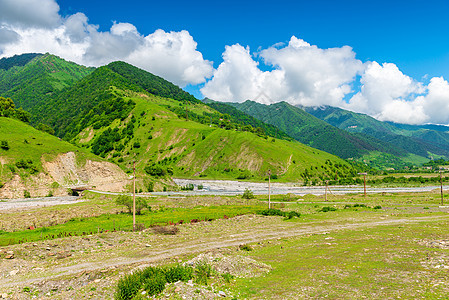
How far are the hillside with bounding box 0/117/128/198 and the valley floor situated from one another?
8297cm

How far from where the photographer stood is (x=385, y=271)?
2431 cm

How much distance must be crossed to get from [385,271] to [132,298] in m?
21.2

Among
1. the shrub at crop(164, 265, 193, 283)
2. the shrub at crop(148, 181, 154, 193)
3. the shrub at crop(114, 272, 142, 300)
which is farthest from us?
the shrub at crop(148, 181, 154, 193)

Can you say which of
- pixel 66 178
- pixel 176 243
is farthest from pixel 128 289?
pixel 66 178

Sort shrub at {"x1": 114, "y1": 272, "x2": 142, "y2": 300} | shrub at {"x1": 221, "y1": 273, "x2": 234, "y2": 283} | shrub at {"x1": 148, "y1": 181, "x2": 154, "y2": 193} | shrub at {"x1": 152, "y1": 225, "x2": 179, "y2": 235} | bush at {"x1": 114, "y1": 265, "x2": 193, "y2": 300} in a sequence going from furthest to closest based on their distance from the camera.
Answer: shrub at {"x1": 148, "y1": 181, "x2": 154, "y2": 193}
shrub at {"x1": 152, "y1": 225, "x2": 179, "y2": 235}
shrub at {"x1": 221, "y1": 273, "x2": 234, "y2": 283}
bush at {"x1": 114, "y1": 265, "x2": 193, "y2": 300}
shrub at {"x1": 114, "y1": 272, "x2": 142, "y2": 300}

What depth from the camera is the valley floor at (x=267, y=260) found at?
21.2 metres

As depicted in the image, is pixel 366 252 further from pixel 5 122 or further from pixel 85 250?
pixel 5 122

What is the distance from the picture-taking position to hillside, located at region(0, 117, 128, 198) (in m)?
106

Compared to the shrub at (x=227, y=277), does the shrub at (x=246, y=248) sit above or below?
below

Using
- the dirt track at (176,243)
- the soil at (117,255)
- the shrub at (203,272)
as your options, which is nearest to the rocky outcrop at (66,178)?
the soil at (117,255)

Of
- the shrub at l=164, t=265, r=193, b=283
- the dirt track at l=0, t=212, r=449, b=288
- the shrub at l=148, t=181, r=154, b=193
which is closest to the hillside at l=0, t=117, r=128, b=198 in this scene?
the shrub at l=148, t=181, r=154, b=193

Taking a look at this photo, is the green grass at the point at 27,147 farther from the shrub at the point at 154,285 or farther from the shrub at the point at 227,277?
the shrub at the point at 227,277

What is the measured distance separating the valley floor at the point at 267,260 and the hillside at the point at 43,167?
83.0 meters

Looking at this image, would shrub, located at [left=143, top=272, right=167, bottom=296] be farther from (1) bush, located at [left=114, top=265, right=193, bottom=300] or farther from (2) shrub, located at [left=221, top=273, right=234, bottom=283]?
(2) shrub, located at [left=221, top=273, right=234, bottom=283]
